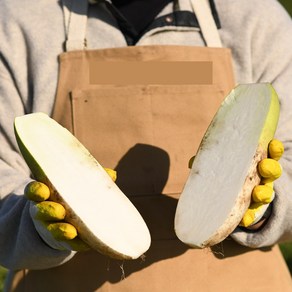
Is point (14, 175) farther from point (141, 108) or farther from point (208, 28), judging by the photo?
point (208, 28)

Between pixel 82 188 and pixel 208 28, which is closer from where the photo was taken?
pixel 82 188

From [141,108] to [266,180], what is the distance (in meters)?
0.36

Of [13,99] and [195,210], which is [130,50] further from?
[195,210]

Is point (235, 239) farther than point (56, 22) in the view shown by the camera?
No

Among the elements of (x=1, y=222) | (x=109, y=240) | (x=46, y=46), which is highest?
(x=46, y=46)

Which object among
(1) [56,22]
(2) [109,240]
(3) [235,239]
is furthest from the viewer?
(1) [56,22]

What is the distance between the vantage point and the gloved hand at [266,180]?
1.80 metres

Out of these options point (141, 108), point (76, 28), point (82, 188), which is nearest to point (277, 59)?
point (141, 108)

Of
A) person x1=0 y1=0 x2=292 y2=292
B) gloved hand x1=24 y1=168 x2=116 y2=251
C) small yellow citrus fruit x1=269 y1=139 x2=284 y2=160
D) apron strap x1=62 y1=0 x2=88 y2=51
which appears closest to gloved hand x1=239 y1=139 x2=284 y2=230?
small yellow citrus fruit x1=269 y1=139 x2=284 y2=160

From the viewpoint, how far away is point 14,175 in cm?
206

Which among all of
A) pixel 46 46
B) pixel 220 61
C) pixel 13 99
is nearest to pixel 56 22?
pixel 46 46

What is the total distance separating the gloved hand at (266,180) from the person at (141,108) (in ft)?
0.51

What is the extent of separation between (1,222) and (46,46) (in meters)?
0.39

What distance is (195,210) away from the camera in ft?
6.14
